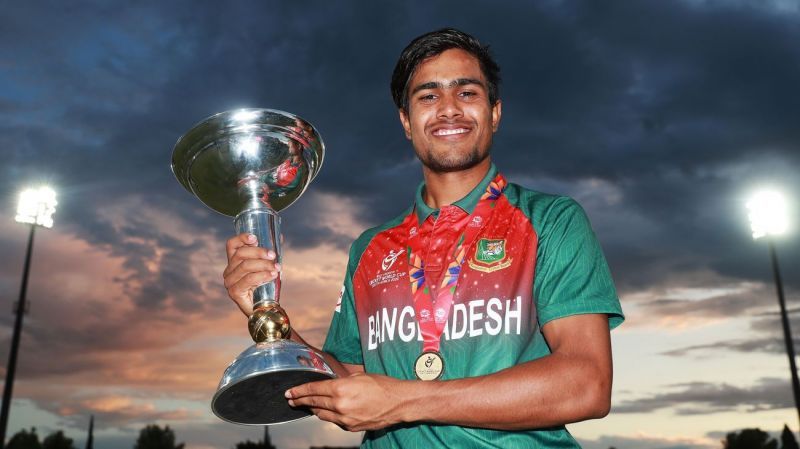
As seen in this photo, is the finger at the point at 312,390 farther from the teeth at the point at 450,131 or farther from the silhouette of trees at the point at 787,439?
the silhouette of trees at the point at 787,439

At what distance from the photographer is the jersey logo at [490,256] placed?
2.75 m

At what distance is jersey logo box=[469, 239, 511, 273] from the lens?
9.02ft

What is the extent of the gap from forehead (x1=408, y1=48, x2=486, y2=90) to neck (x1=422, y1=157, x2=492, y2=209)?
0.37 meters

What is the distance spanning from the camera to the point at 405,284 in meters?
Result: 2.99

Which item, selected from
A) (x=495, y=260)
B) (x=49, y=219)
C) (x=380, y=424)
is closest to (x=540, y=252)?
(x=495, y=260)

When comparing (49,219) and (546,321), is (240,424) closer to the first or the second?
(546,321)

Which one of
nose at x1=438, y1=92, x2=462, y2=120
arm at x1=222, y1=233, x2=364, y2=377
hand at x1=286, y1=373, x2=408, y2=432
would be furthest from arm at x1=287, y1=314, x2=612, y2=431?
nose at x1=438, y1=92, x2=462, y2=120

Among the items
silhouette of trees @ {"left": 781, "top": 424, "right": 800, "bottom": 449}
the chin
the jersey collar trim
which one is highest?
silhouette of trees @ {"left": 781, "top": 424, "right": 800, "bottom": 449}

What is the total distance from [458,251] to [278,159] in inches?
35.8

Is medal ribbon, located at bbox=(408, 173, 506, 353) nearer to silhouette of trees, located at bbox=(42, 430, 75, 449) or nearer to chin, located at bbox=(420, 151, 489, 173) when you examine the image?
chin, located at bbox=(420, 151, 489, 173)

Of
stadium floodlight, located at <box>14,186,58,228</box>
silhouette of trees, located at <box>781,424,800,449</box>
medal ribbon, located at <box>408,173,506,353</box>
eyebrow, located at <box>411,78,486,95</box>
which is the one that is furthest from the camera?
silhouette of trees, located at <box>781,424,800,449</box>

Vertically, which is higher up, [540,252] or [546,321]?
[540,252]

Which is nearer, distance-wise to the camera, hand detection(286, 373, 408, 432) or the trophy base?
hand detection(286, 373, 408, 432)

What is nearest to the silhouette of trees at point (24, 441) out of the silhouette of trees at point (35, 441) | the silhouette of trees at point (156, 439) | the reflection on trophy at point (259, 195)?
the silhouette of trees at point (35, 441)
